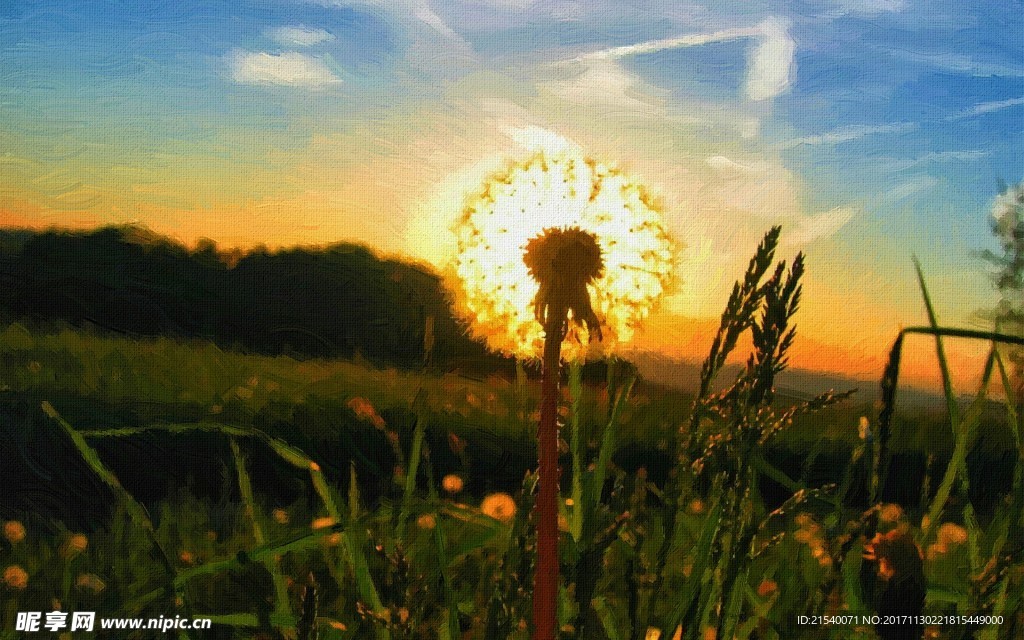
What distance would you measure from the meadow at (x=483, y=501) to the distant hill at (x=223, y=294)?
86 millimetres

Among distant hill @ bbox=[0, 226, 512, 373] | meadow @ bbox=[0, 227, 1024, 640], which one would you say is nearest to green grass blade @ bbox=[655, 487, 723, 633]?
meadow @ bbox=[0, 227, 1024, 640]

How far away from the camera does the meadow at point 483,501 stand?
3.63 ft

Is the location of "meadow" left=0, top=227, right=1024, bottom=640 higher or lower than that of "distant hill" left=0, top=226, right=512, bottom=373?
lower

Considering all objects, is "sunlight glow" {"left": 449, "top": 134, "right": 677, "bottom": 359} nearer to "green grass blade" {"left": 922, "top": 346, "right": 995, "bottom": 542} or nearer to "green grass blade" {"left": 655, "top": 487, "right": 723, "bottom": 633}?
"green grass blade" {"left": 655, "top": 487, "right": 723, "bottom": 633}

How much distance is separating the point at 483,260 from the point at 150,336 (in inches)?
88.5

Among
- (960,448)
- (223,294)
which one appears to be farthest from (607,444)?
(223,294)

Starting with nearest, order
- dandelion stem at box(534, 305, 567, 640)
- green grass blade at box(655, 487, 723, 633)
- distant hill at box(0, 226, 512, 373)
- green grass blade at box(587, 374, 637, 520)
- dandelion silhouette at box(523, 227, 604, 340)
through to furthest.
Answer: dandelion stem at box(534, 305, 567, 640)
dandelion silhouette at box(523, 227, 604, 340)
green grass blade at box(655, 487, 723, 633)
green grass blade at box(587, 374, 637, 520)
distant hill at box(0, 226, 512, 373)

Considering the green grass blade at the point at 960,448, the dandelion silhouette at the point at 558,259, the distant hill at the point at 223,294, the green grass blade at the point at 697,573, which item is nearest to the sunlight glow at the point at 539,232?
the dandelion silhouette at the point at 558,259

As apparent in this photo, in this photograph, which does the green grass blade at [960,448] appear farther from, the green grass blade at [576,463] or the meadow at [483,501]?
the green grass blade at [576,463]

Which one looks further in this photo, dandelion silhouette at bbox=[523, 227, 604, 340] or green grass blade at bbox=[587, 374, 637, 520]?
green grass blade at bbox=[587, 374, 637, 520]

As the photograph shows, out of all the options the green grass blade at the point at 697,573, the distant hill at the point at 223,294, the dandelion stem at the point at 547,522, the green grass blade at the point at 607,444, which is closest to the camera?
the dandelion stem at the point at 547,522

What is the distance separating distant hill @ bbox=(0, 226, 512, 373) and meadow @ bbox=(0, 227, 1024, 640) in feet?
0.28

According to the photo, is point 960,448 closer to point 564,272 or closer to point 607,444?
point 607,444

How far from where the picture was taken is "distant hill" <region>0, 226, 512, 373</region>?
264 centimetres
